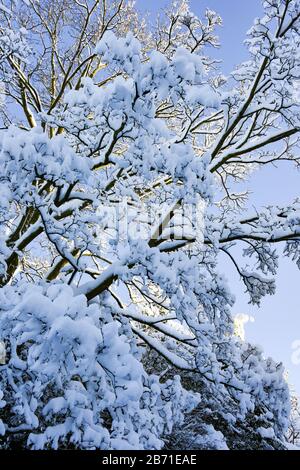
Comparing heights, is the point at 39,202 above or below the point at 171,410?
above

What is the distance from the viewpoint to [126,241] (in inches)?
158

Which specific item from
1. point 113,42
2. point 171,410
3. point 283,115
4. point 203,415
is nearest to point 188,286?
point 171,410

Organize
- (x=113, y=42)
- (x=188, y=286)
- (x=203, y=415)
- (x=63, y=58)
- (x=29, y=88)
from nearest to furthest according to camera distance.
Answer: (x=113, y=42) < (x=188, y=286) < (x=203, y=415) < (x=29, y=88) < (x=63, y=58)

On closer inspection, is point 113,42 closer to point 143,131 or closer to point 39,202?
point 143,131

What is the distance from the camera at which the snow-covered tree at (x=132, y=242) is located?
2.80 m

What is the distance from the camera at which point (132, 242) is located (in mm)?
3746

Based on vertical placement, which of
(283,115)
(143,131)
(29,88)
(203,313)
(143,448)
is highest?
(29,88)

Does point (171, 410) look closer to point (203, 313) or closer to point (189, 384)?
point (203, 313)

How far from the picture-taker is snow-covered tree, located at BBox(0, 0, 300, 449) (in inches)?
110

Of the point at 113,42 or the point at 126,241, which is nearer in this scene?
the point at 113,42

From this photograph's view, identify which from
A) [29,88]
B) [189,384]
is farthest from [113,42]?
[189,384]

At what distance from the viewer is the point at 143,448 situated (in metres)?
3.61

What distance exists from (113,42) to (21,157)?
1.11 meters

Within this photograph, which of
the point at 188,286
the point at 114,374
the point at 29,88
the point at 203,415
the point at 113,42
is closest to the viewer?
the point at 114,374
